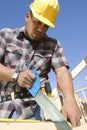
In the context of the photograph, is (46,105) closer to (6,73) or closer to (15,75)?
(15,75)

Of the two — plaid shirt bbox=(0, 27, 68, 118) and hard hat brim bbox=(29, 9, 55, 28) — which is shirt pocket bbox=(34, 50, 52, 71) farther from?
hard hat brim bbox=(29, 9, 55, 28)

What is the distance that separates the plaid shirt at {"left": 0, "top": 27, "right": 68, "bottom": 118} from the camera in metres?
3.29

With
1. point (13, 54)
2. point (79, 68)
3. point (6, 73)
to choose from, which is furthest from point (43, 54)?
point (79, 68)

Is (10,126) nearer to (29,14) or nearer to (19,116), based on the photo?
(19,116)

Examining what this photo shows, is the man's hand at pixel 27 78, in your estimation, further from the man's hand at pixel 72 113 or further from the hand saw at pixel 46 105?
the man's hand at pixel 72 113

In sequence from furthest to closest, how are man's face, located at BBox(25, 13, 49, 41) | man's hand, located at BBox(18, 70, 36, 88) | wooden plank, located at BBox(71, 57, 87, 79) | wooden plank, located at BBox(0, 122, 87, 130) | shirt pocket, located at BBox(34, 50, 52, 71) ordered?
wooden plank, located at BBox(71, 57, 87, 79), shirt pocket, located at BBox(34, 50, 52, 71), man's face, located at BBox(25, 13, 49, 41), man's hand, located at BBox(18, 70, 36, 88), wooden plank, located at BBox(0, 122, 87, 130)

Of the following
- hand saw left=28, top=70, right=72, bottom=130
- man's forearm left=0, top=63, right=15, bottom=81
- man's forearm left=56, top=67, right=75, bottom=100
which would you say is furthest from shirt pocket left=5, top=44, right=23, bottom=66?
hand saw left=28, top=70, right=72, bottom=130

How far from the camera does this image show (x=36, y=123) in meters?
1.99

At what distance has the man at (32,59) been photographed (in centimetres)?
328

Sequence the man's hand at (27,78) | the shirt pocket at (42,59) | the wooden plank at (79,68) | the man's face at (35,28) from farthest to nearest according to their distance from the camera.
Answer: the wooden plank at (79,68)
the shirt pocket at (42,59)
the man's face at (35,28)
the man's hand at (27,78)

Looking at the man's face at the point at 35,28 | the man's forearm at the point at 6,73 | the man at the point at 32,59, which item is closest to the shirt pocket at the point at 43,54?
the man at the point at 32,59

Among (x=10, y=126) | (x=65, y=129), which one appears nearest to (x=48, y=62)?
(x=65, y=129)

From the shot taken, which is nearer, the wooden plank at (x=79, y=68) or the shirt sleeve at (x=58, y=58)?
the shirt sleeve at (x=58, y=58)

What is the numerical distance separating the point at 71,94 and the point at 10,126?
1488 mm
